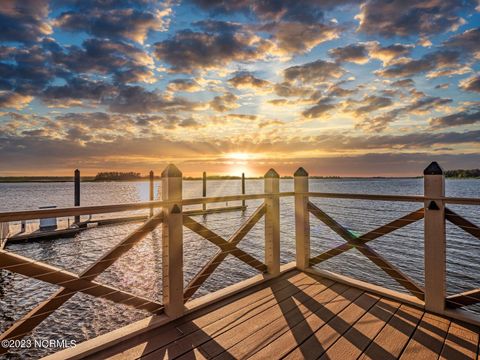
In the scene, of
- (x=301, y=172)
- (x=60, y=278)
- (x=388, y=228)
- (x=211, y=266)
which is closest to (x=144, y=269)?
(x=211, y=266)

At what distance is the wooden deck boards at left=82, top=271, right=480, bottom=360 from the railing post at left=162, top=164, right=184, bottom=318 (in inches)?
6.5

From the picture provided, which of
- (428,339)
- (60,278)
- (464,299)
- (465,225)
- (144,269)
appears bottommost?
(144,269)

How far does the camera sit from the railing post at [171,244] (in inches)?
82.9

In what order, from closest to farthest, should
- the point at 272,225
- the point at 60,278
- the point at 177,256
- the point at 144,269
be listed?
the point at 60,278
the point at 177,256
the point at 272,225
the point at 144,269

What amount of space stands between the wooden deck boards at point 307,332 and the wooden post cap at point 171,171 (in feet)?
4.09

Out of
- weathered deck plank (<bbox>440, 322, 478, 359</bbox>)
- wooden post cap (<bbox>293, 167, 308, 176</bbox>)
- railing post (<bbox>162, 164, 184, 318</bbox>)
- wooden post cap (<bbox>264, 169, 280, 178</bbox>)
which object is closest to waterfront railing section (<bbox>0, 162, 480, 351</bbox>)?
railing post (<bbox>162, 164, 184, 318</bbox>)

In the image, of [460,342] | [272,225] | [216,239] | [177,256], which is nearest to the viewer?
[460,342]

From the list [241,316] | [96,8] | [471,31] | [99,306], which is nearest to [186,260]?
[99,306]

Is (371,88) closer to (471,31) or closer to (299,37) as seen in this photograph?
(471,31)

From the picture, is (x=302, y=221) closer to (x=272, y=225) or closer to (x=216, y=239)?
(x=272, y=225)

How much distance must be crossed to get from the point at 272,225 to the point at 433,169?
1712 millimetres

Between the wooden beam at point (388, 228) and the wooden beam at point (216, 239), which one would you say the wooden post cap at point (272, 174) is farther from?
the wooden beam at point (388, 228)

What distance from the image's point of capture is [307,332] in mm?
1866

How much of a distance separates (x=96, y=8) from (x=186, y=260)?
6.84 metres
